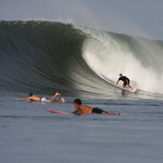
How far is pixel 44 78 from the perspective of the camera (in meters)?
23.2

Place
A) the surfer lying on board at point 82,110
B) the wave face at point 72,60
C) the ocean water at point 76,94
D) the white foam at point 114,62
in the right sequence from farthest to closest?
the white foam at point 114,62
the wave face at point 72,60
the surfer lying on board at point 82,110
the ocean water at point 76,94

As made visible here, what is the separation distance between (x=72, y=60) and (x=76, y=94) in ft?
24.7

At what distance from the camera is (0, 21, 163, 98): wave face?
2238 centimetres

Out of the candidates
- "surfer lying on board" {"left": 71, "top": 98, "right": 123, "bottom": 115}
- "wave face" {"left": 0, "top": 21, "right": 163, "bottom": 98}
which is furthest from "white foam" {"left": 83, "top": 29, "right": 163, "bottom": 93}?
"surfer lying on board" {"left": 71, "top": 98, "right": 123, "bottom": 115}

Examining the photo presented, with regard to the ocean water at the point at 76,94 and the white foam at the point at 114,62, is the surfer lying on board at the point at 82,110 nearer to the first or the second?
the ocean water at the point at 76,94

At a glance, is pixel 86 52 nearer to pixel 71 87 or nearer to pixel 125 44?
pixel 125 44

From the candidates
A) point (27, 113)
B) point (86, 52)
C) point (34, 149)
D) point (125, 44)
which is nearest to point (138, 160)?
point (34, 149)

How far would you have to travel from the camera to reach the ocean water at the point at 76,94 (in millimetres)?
6754

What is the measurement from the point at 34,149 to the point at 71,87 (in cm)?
1531

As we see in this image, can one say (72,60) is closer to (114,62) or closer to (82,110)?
(114,62)

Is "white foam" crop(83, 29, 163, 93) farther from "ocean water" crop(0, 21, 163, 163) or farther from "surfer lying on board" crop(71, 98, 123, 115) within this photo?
"surfer lying on board" crop(71, 98, 123, 115)

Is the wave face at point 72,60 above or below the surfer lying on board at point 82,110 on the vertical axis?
above

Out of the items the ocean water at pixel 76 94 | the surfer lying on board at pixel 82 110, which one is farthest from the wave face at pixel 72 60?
the surfer lying on board at pixel 82 110

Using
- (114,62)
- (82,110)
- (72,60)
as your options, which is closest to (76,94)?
(72,60)
